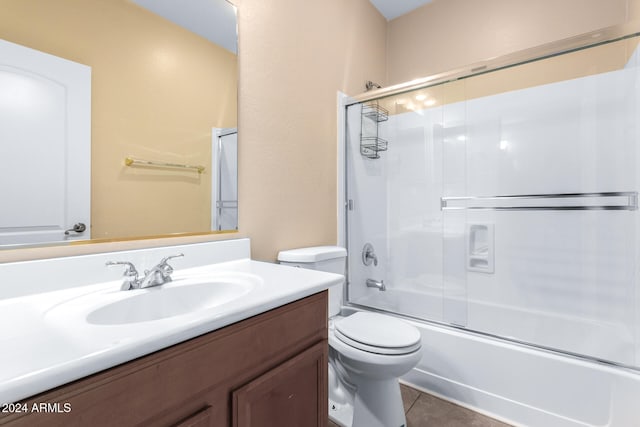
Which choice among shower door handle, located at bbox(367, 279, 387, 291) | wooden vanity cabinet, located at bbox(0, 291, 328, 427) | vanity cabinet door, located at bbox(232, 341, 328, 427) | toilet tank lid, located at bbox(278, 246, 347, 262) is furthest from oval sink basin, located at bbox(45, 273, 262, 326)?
shower door handle, located at bbox(367, 279, 387, 291)

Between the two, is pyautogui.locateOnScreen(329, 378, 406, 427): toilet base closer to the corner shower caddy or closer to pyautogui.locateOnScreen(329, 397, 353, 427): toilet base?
pyautogui.locateOnScreen(329, 397, 353, 427): toilet base

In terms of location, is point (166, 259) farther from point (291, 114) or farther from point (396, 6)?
point (396, 6)

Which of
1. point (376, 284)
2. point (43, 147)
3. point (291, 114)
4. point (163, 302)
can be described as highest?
point (291, 114)

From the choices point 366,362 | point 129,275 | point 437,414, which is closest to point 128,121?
point 129,275

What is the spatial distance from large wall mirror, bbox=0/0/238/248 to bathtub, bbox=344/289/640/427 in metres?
1.37

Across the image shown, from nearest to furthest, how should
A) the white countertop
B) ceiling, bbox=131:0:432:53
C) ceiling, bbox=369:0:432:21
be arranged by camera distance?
the white countertop, ceiling, bbox=131:0:432:53, ceiling, bbox=369:0:432:21

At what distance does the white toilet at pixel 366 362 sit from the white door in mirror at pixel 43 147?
87 centimetres

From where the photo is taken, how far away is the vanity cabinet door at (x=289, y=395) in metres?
0.71

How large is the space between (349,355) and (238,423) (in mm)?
695

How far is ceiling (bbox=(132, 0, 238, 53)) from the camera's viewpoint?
116 cm

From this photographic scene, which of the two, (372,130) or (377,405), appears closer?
(377,405)

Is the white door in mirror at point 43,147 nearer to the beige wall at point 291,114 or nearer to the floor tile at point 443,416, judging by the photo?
the beige wall at point 291,114

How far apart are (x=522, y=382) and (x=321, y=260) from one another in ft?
3.76

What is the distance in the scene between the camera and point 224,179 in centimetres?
133
